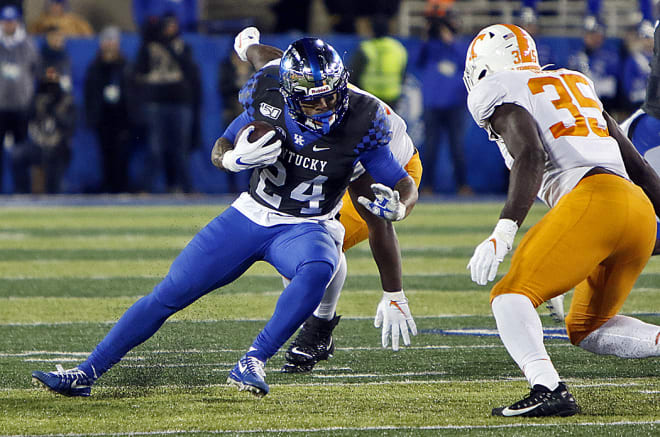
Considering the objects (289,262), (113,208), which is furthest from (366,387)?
(113,208)

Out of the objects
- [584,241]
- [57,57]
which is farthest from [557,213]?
[57,57]

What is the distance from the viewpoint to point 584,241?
11.3 ft

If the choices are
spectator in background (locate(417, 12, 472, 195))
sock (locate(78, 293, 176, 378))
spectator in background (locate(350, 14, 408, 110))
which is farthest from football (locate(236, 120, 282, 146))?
spectator in background (locate(417, 12, 472, 195))

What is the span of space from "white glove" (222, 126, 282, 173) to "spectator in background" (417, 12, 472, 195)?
8409 millimetres

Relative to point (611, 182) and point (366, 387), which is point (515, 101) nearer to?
point (611, 182)

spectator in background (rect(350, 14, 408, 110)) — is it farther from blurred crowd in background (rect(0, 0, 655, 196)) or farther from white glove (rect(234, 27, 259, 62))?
white glove (rect(234, 27, 259, 62))

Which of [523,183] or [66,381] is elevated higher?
[523,183]

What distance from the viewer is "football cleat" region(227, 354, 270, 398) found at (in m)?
3.48

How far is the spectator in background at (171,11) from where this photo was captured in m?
12.3

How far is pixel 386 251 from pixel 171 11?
27.2 ft

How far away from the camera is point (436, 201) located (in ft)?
40.0

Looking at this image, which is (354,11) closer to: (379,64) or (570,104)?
(379,64)

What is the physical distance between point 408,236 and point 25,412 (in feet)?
19.0

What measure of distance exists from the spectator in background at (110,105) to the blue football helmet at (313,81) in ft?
26.9
